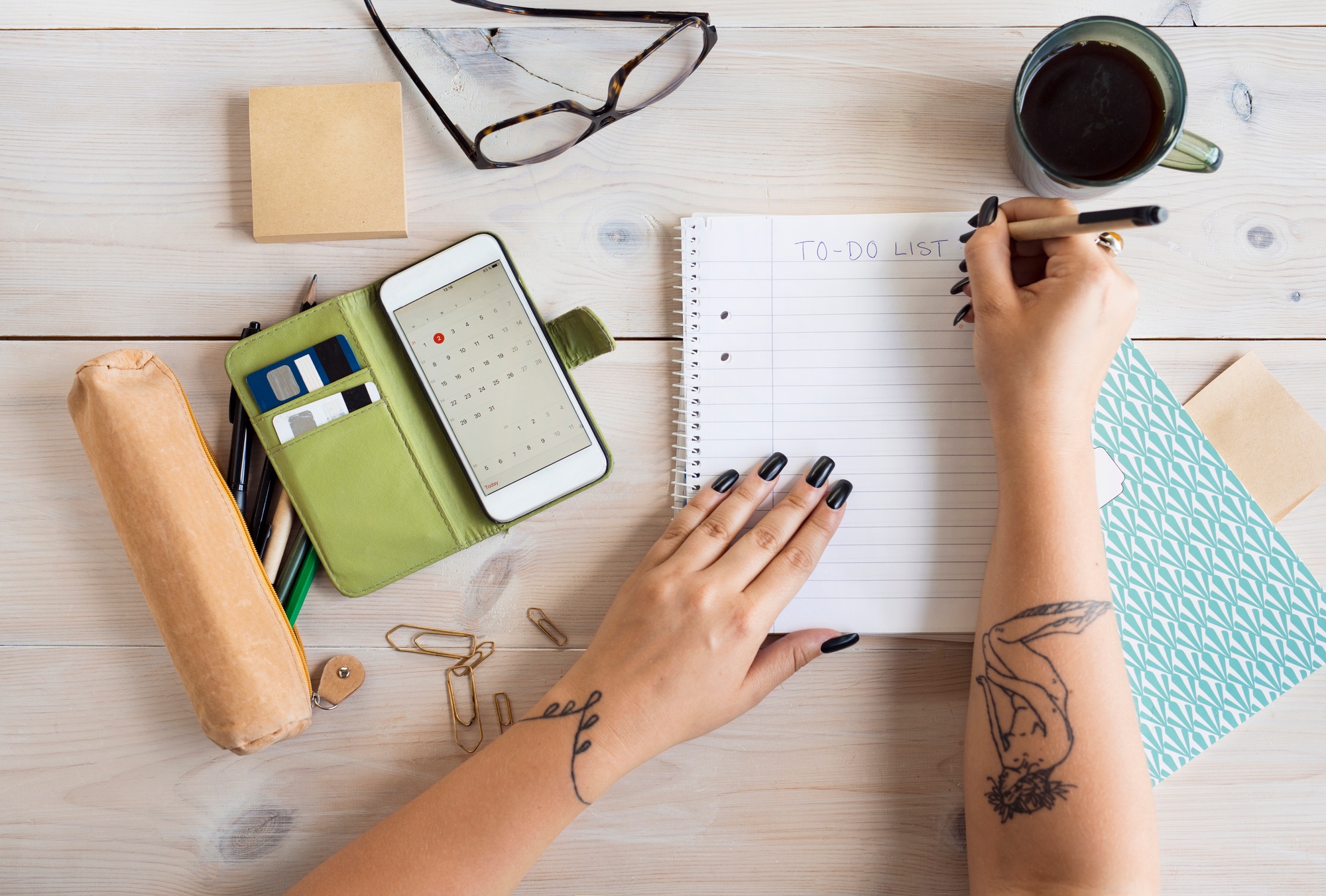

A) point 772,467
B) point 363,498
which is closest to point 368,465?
point 363,498

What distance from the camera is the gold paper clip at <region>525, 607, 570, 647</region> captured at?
0.69m

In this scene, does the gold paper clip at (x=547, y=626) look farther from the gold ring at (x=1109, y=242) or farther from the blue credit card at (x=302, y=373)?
the gold ring at (x=1109, y=242)

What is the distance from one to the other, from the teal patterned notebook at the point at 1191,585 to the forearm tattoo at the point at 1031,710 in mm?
119

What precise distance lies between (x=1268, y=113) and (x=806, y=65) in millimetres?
413

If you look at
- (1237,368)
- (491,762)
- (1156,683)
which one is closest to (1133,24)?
(1237,368)

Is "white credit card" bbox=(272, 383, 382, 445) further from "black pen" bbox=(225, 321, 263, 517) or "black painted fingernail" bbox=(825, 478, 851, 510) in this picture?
"black painted fingernail" bbox=(825, 478, 851, 510)

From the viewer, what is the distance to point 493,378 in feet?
2.21

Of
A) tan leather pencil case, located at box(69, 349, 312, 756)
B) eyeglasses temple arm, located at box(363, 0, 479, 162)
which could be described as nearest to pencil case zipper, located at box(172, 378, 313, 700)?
tan leather pencil case, located at box(69, 349, 312, 756)

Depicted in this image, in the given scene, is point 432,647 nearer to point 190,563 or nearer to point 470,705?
point 470,705

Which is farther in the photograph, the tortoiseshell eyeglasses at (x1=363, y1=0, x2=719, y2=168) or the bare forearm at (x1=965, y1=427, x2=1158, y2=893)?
the tortoiseshell eyeglasses at (x1=363, y1=0, x2=719, y2=168)

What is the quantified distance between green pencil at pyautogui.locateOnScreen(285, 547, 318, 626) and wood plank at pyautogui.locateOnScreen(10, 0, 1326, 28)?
0.48 metres

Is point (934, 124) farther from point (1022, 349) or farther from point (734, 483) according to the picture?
point (734, 483)

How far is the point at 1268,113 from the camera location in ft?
2.29

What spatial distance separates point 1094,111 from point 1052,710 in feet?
1.52
